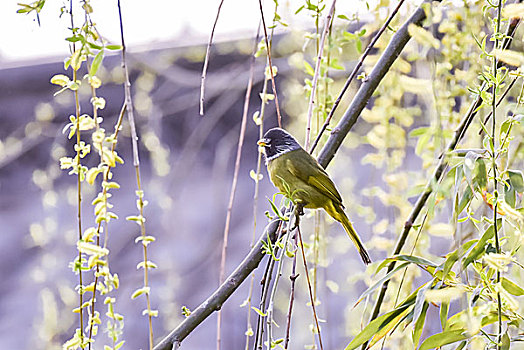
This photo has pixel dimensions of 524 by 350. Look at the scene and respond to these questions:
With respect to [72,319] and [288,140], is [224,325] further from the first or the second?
[288,140]

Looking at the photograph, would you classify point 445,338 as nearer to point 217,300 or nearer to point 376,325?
point 376,325

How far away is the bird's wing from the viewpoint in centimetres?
81

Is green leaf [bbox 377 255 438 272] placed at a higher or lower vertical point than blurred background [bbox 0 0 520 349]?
higher

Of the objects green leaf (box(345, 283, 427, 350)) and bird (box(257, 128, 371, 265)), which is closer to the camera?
green leaf (box(345, 283, 427, 350))

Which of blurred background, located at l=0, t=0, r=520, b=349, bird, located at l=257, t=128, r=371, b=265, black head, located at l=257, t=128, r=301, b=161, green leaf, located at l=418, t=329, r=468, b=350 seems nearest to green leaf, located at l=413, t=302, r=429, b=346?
green leaf, located at l=418, t=329, r=468, b=350

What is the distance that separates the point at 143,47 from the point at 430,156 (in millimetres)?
1440

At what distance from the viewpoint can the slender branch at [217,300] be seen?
726 mm

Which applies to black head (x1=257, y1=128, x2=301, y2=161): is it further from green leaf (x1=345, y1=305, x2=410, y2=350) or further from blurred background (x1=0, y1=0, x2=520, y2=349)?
blurred background (x1=0, y1=0, x2=520, y2=349)

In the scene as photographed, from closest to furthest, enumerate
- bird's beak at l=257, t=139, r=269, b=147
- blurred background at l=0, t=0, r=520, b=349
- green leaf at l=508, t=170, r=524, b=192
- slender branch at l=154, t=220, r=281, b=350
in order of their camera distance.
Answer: green leaf at l=508, t=170, r=524, b=192, slender branch at l=154, t=220, r=281, b=350, bird's beak at l=257, t=139, r=269, b=147, blurred background at l=0, t=0, r=520, b=349

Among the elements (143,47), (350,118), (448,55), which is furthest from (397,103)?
(143,47)

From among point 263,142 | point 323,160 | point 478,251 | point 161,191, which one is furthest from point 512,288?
point 161,191

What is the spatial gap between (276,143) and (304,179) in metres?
0.11

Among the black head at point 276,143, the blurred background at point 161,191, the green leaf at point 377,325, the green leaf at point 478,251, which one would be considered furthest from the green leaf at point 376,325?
the blurred background at point 161,191

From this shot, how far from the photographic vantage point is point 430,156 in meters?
1.11
